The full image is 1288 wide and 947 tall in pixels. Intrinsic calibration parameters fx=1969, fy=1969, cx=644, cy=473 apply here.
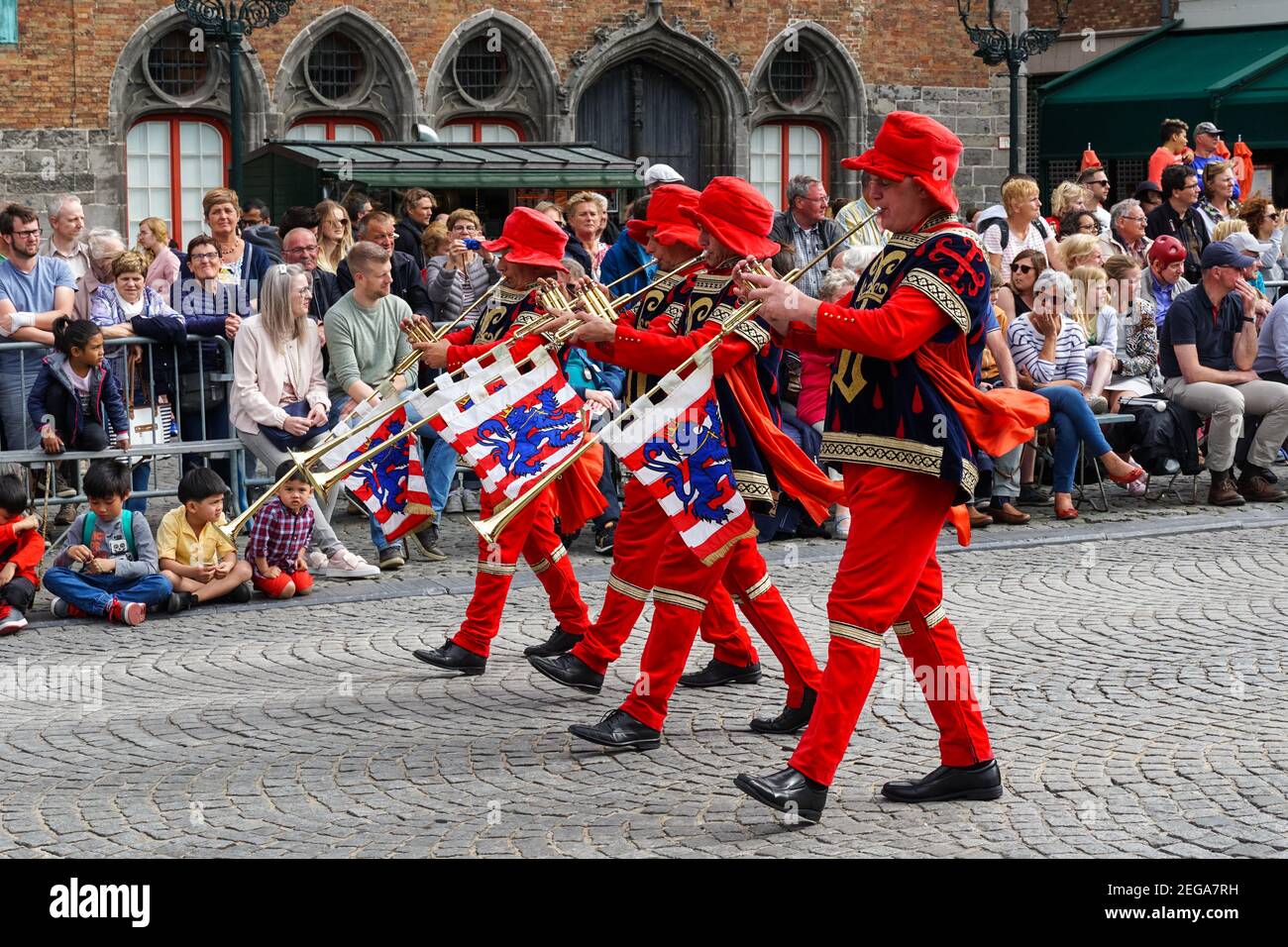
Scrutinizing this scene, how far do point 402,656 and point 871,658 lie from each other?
3.32 meters

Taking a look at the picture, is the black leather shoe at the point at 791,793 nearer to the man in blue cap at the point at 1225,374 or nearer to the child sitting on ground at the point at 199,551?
the child sitting on ground at the point at 199,551

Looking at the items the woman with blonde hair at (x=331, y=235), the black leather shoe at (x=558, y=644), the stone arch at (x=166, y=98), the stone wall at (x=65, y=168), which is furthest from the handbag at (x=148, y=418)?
the stone arch at (x=166, y=98)

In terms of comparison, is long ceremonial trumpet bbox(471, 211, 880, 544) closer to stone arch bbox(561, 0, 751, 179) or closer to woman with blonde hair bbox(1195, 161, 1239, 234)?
woman with blonde hair bbox(1195, 161, 1239, 234)

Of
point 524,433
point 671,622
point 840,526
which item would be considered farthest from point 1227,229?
point 671,622

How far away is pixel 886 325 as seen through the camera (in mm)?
5922

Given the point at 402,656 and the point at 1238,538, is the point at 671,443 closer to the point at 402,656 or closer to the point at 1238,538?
the point at 402,656

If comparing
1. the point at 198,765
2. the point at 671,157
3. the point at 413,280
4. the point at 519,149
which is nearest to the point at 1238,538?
the point at 413,280

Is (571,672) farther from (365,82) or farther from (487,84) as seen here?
(487,84)

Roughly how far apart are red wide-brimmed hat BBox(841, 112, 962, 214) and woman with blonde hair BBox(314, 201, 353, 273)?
795 cm

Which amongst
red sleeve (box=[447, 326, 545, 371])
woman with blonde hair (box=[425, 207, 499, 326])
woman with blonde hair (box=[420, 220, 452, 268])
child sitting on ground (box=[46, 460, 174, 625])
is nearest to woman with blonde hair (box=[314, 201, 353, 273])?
woman with blonde hair (box=[425, 207, 499, 326])

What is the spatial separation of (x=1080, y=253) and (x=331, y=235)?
5209 millimetres

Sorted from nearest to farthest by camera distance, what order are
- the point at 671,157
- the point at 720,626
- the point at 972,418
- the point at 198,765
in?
the point at 972,418 < the point at 198,765 < the point at 720,626 < the point at 671,157

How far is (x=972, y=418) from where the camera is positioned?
6105 mm

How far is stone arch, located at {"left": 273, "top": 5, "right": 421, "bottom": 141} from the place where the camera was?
2512 cm
